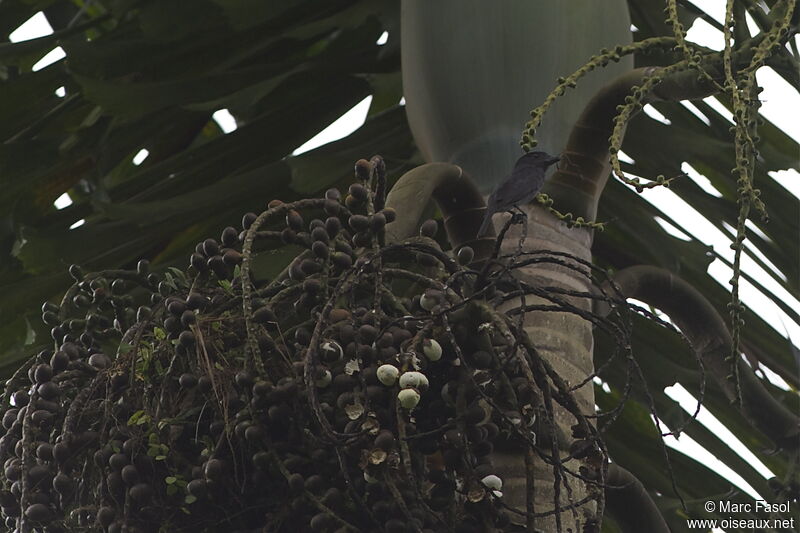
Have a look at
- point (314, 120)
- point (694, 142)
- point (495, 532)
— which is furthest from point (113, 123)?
point (495, 532)

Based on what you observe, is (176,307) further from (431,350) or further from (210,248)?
(431,350)

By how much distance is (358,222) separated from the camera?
5.36ft

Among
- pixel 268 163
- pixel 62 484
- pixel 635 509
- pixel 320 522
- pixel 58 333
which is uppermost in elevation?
pixel 268 163

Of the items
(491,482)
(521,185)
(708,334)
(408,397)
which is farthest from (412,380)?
(708,334)

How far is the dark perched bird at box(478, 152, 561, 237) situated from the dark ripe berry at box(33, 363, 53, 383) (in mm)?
643

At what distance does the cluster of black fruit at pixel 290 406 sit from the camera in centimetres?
148

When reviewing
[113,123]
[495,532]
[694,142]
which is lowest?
[495,532]

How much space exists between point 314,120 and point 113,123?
1.45ft

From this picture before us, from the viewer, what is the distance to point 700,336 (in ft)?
7.62

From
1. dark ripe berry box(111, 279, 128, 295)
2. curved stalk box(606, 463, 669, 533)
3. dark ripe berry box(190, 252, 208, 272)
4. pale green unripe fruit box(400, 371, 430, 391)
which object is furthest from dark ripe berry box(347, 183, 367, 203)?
curved stalk box(606, 463, 669, 533)

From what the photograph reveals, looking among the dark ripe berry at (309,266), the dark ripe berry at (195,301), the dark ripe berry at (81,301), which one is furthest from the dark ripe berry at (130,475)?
the dark ripe berry at (81,301)

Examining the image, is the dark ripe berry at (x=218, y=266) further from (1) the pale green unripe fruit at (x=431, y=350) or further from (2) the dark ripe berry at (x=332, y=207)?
(1) the pale green unripe fruit at (x=431, y=350)

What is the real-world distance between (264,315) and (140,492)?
26cm

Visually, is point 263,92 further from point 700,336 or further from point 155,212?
point 700,336
